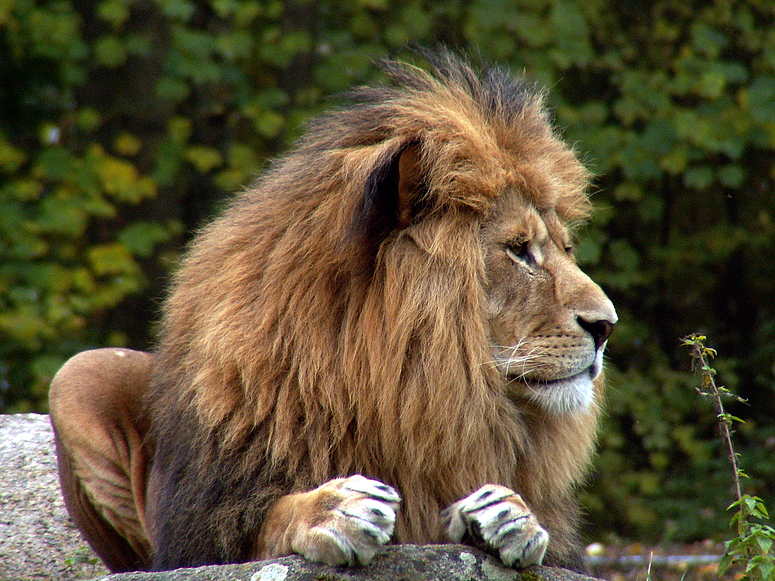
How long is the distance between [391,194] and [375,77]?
164 inches

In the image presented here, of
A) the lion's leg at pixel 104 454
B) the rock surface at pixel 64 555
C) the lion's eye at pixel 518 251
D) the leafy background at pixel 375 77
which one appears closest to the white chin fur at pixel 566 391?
the lion's eye at pixel 518 251

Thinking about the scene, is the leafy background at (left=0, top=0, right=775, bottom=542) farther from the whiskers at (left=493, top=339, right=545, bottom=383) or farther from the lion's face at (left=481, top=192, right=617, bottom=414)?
the whiskers at (left=493, top=339, right=545, bottom=383)

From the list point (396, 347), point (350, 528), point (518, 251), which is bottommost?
point (350, 528)

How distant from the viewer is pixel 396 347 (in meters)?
2.64

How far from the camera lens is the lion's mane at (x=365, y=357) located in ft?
8.55

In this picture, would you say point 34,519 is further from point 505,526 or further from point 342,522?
point 505,526

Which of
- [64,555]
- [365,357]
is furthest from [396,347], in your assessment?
[64,555]

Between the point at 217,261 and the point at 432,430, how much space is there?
0.87 m

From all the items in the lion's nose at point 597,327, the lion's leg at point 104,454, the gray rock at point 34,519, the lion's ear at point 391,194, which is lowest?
the gray rock at point 34,519

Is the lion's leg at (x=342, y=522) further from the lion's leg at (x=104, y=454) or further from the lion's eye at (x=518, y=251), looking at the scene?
the lion's leg at (x=104, y=454)

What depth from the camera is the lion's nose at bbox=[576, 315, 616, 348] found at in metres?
2.65

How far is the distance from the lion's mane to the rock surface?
1.06ft

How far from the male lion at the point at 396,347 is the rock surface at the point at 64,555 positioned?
0.47ft

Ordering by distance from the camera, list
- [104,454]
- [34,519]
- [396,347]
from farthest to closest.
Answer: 1. [34,519]
2. [104,454]
3. [396,347]
